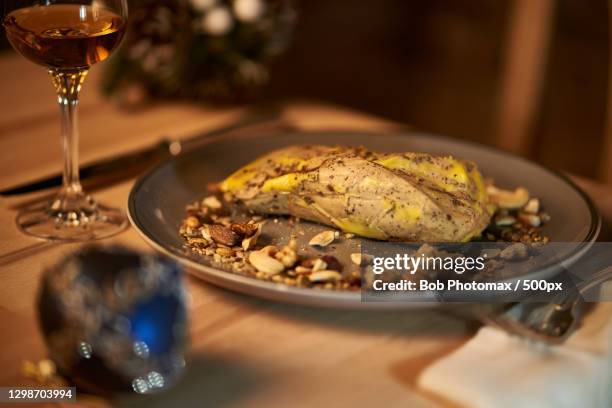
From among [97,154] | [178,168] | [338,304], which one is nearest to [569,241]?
[338,304]

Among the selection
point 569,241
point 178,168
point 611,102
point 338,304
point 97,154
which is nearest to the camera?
point 338,304

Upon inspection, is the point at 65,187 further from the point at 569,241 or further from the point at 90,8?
the point at 569,241

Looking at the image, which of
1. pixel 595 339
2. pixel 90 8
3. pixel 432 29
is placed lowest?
pixel 432 29

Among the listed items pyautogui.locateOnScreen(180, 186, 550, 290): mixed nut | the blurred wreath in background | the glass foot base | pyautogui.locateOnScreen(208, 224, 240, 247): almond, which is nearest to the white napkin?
pyautogui.locateOnScreen(180, 186, 550, 290): mixed nut

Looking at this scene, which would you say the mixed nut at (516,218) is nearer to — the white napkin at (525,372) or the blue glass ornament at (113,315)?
the white napkin at (525,372)

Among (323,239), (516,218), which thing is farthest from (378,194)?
(516,218)

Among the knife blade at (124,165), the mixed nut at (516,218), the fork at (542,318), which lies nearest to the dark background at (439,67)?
the knife blade at (124,165)
